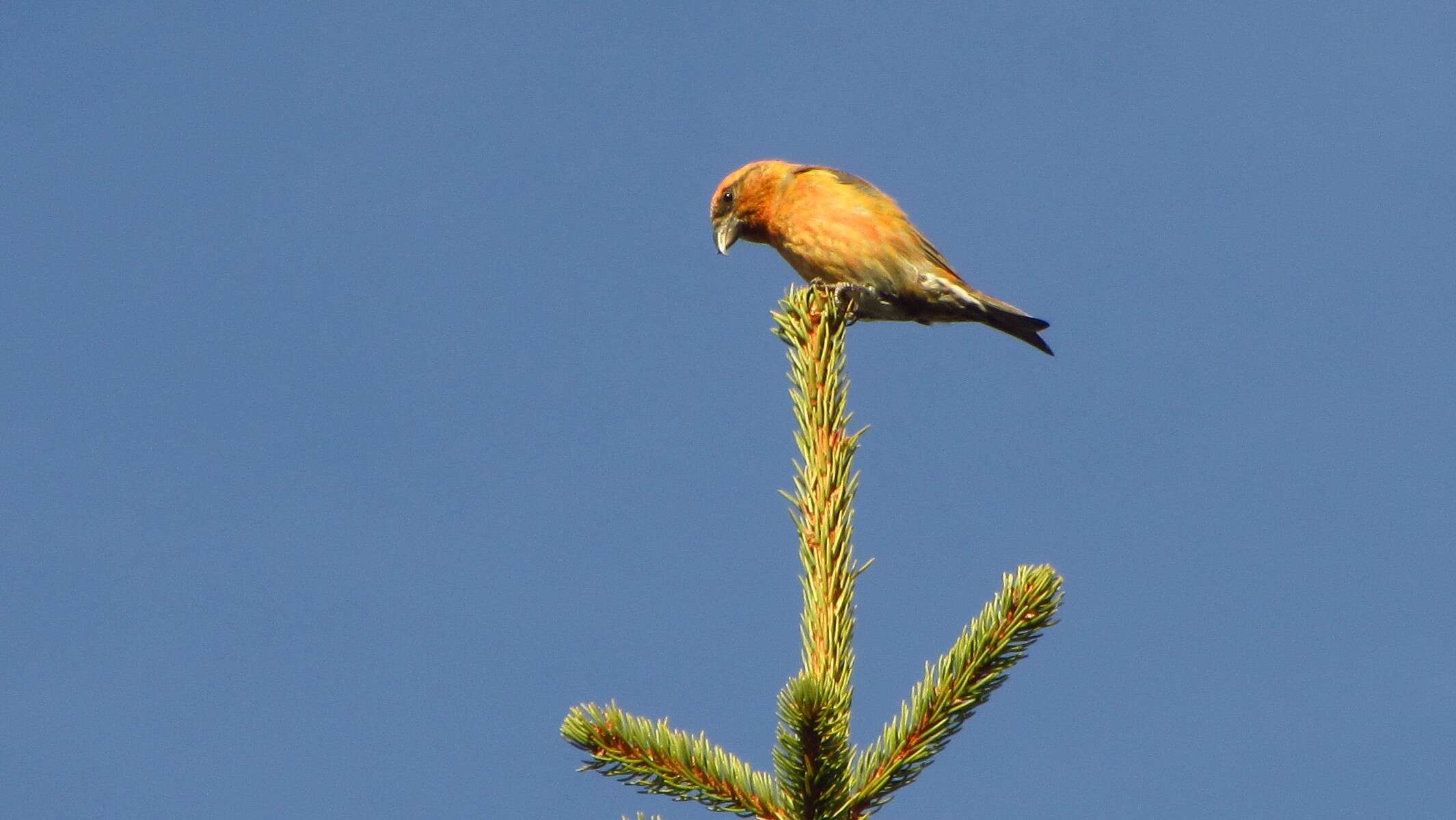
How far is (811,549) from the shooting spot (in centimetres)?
267

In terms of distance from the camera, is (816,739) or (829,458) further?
(829,458)

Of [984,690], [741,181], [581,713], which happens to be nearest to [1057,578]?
[984,690]

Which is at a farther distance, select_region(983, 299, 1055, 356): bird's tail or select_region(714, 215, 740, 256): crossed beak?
select_region(714, 215, 740, 256): crossed beak

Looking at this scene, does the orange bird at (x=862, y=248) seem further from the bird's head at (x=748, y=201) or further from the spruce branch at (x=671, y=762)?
the spruce branch at (x=671, y=762)

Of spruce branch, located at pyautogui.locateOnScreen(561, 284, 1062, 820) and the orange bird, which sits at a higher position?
the orange bird

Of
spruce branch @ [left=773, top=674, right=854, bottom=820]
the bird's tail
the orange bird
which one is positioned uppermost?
the orange bird

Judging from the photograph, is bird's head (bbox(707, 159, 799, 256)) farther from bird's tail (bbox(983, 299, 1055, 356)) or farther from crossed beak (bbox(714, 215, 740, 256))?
bird's tail (bbox(983, 299, 1055, 356))

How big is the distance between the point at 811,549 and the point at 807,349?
72 cm

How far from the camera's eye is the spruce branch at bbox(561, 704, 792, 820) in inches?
89.4

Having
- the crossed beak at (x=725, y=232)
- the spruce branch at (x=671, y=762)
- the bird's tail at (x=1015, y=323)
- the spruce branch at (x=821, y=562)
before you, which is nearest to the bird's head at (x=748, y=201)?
the crossed beak at (x=725, y=232)

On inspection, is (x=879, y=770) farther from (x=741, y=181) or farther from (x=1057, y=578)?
(x=741, y=181)

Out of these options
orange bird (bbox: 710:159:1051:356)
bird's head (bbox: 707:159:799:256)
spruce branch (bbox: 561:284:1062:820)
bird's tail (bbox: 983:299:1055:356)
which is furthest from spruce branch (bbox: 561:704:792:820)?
bird's head (bbox: 707:159:799:256)

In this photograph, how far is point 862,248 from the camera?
21.2 ft

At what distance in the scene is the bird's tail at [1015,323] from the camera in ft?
21.5
